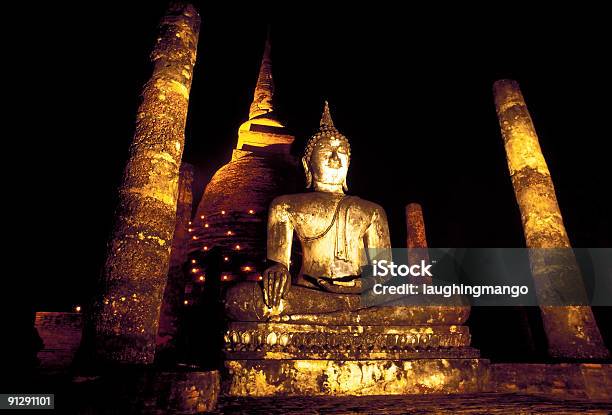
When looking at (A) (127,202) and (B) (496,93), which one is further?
(B) (496,93)

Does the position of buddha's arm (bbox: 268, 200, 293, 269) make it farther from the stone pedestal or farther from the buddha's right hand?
the stone pedestal

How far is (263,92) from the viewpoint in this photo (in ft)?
53.3

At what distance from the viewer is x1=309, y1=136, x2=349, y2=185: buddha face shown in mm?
5211

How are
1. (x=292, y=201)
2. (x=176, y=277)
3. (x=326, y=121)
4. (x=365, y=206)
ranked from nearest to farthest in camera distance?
(x=292, y=201)
(x=365, y=206)
(x=326, y=121)
(x=176, y=277)

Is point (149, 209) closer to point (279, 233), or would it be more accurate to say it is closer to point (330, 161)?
point (279, 233)

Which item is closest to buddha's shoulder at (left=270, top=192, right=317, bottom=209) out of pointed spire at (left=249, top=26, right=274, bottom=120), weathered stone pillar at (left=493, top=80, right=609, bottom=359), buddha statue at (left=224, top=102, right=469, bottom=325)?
buddha statue at (left=224, top=102, right=469, bottom=325)

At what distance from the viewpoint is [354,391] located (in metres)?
3.55

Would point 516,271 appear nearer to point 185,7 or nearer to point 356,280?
point 356,280

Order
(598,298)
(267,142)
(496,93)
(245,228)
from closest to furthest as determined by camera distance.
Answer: (496,93) → (598,298) → (245,228) → (267,142)

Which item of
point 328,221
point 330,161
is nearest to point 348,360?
point 328,221

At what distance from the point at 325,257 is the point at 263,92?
12.8 metres

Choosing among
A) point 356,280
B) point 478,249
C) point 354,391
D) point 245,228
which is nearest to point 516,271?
point 478,249

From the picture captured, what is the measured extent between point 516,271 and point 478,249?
3.82ft

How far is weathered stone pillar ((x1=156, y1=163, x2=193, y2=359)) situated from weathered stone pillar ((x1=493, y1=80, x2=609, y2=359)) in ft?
21.7
